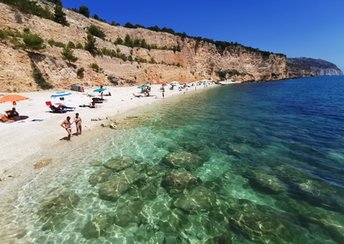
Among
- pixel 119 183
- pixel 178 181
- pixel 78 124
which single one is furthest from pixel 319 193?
pixel 78 124

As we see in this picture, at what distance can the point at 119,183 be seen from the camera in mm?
10203

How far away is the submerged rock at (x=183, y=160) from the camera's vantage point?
39.6 feet

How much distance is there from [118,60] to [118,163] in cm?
5867

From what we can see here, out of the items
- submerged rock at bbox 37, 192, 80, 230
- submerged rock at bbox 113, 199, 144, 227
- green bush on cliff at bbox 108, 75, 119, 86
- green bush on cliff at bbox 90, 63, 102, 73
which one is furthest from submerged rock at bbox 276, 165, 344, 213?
green bush on cliff at bbox 108, 75, 119, 86

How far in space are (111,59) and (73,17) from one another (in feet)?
67.8

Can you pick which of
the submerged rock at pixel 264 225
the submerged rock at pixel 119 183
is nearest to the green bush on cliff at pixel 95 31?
the submerged rock at pixel 119 183

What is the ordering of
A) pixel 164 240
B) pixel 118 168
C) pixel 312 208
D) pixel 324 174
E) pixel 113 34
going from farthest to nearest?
pixel 113 34 → pixel 118 168 → pixel 324 174 → pixel 312 208 → pixel 164 240

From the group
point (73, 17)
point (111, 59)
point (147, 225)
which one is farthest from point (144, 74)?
point (147, 225)

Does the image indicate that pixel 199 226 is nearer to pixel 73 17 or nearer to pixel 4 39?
pixel 4 39

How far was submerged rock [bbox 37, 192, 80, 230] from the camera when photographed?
7.72 meters

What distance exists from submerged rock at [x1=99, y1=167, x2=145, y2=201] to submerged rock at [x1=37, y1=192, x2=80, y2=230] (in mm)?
1132

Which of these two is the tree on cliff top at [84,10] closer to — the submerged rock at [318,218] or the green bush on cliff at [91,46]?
the green bush on cliff at [91,46]

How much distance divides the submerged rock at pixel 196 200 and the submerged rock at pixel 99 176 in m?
3.94

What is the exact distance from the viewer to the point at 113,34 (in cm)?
8031
